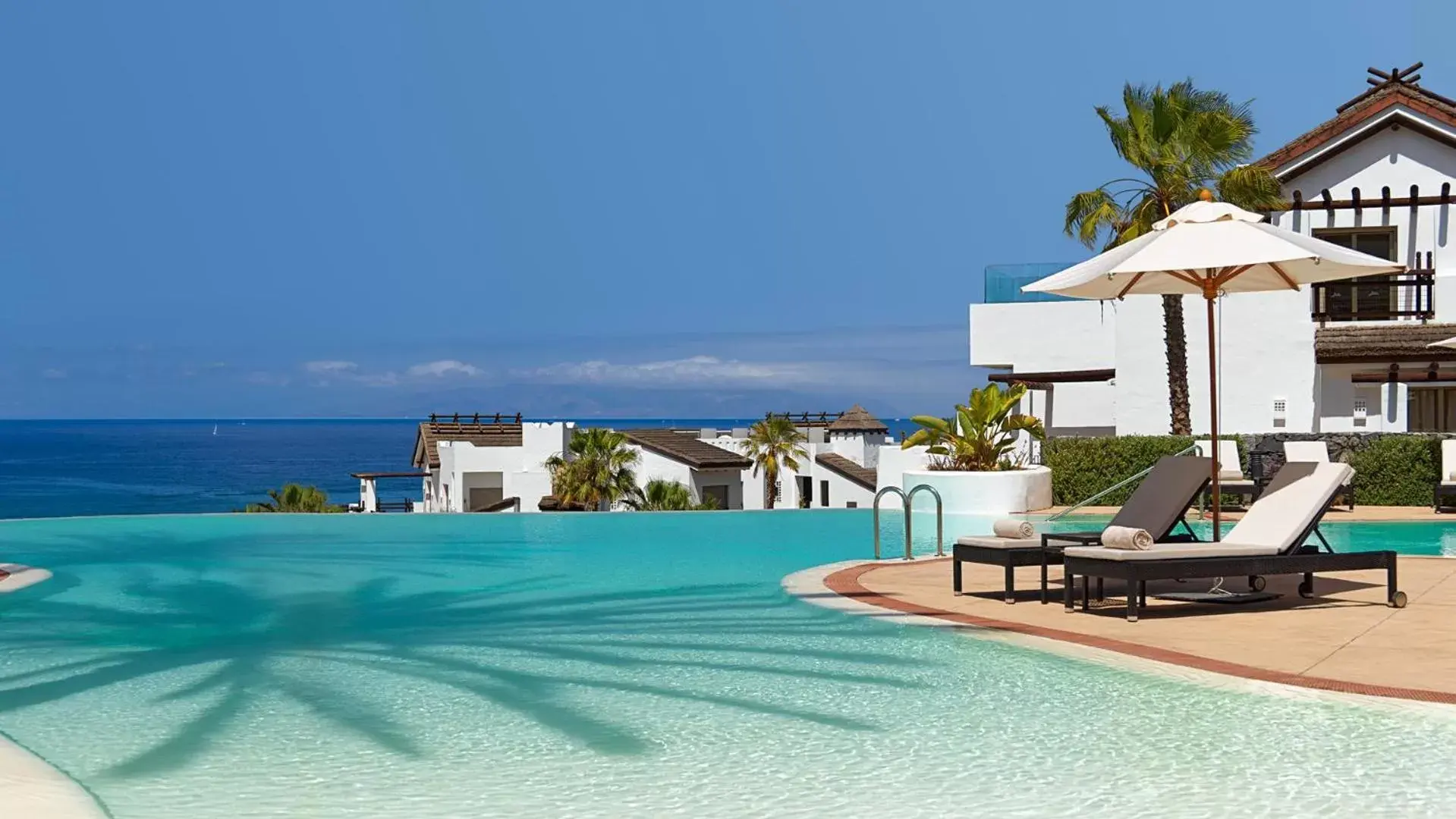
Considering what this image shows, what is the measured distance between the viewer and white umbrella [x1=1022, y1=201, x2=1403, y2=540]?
12.0 meters

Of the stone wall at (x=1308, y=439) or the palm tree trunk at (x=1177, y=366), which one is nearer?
the stone wall at (x=1308, y=439)

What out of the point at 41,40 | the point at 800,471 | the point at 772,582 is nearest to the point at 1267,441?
the point at 772,582

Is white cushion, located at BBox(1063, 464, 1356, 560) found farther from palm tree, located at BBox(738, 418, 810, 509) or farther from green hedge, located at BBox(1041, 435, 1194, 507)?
palm tree, located at BBox(738, 418, 810, 509)

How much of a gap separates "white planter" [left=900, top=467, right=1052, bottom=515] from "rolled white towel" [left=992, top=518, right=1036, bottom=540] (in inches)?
409

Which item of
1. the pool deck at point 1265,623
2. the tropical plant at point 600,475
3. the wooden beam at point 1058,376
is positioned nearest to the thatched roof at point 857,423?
the tropical plant at point 600,475

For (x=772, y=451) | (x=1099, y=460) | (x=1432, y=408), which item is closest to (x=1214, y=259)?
(x=1099, y=460)

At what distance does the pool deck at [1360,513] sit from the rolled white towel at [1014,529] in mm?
9117

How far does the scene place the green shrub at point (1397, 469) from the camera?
23.3 m

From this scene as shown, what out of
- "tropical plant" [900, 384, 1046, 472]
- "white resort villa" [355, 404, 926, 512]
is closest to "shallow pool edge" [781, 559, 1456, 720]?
"tropical plant" [900, 384, 1046, 472]

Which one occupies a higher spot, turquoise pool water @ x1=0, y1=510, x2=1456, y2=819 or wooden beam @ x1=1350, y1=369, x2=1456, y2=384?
wooden beam @ x1=1350, y1=369, x2=1456, y2=384

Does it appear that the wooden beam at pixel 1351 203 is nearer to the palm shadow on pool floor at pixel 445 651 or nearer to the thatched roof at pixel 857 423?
the palm shadow on pool floor at pixel 445 651

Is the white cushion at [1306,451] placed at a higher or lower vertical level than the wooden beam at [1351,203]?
lower

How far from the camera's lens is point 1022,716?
7.90m

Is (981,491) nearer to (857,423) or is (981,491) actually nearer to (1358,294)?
(1358,294)
